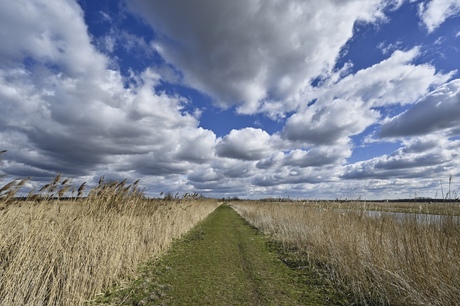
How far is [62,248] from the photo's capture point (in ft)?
17.3

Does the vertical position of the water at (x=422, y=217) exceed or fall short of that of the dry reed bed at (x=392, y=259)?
it exceeds it

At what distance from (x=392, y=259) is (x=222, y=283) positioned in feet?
14.5

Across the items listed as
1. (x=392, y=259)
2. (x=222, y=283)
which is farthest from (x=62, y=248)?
(x=392, y=259)

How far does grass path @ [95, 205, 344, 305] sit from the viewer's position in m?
6.13

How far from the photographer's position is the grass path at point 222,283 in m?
6.13

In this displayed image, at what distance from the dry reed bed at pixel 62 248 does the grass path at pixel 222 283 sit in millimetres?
796

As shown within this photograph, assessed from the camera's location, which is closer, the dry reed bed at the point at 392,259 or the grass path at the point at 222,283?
the dry reed bed at the point at 392,259

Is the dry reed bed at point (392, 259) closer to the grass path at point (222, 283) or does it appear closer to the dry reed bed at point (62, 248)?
the grass path at point (222, 283)

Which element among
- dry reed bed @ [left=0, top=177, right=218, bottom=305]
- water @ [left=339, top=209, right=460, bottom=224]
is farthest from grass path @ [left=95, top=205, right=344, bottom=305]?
water @ [left=339, top=209, right=460, bottom=224]

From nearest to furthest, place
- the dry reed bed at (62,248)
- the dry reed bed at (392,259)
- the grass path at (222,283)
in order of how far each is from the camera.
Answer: the dry reed bed at (62,248) < the dry reed bed at (392,259) < the grass path at (222,283)

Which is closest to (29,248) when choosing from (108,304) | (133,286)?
→ (108,304)

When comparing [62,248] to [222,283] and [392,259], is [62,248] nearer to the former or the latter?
[222,283]

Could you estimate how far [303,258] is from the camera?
10211 mm

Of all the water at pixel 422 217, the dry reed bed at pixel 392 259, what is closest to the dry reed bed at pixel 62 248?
the dry reed bed at pixel 392 259
